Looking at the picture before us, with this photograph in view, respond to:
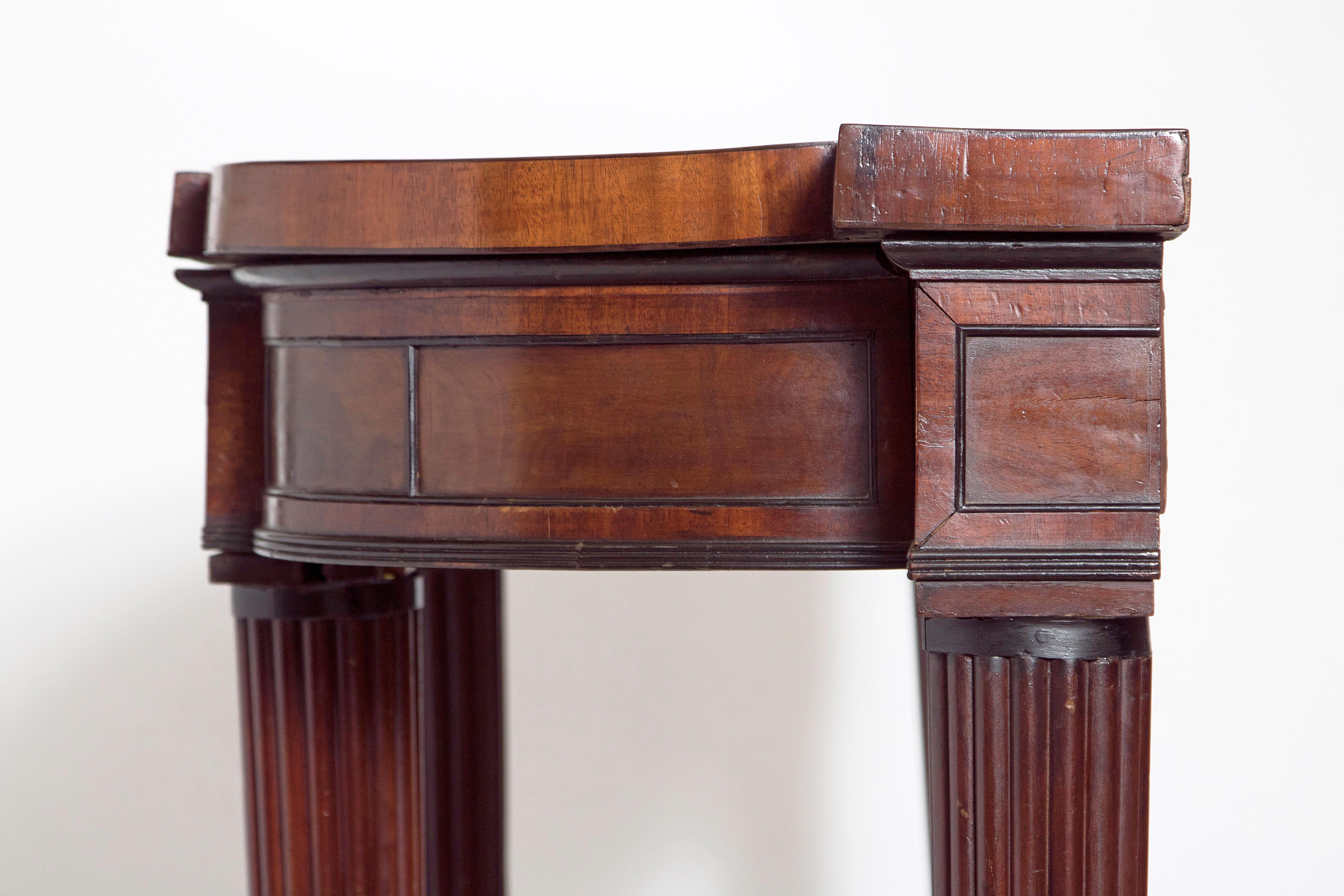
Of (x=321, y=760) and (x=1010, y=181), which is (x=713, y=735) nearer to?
(x=321, y=760)

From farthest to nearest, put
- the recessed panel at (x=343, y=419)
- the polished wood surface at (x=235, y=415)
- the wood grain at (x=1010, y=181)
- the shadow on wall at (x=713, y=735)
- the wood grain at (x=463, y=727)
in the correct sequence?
the shadow on wall at (x=713, y=735) < the wood grain at (x=463, y=727) < the polished wood surface at (x=235, y=415) < the recessed panel at (x=343, y=419) < the wood grain at (x=1010, y=181)

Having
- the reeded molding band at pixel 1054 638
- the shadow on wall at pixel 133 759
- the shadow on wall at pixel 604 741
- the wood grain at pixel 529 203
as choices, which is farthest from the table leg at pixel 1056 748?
the shadow on wall at pixel 133 759

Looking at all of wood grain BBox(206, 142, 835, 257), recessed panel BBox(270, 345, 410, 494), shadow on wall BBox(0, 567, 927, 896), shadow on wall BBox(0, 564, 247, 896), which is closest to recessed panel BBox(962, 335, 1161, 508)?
wood grain BBox(206, 142, 835, 257)

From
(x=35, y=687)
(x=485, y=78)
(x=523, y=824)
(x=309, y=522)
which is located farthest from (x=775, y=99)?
(x=35, y=687)

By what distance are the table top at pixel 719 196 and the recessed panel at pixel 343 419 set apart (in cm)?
7

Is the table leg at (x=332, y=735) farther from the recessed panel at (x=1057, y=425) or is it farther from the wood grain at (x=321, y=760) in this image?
the recessed panel at (x=1057, y=425)

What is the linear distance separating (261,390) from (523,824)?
99 centimetres

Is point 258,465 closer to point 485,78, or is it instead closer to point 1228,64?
point 485,78

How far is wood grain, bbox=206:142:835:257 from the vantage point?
686 millimetres

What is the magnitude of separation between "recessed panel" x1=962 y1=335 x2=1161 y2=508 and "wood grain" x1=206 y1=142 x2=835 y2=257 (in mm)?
111

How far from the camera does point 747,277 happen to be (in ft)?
2.35

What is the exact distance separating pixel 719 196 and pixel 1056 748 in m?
0.33

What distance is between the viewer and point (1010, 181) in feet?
2.17

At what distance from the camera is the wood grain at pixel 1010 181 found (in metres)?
0.66
